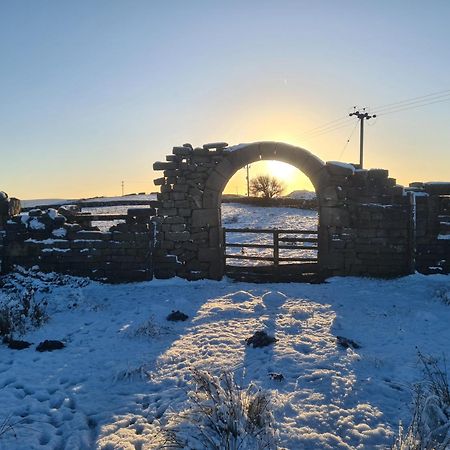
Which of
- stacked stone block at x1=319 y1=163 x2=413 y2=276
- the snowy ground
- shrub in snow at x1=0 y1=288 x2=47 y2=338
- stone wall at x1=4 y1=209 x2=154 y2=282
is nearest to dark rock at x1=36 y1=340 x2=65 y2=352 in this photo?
the snowy ground

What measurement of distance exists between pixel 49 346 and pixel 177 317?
209 cm

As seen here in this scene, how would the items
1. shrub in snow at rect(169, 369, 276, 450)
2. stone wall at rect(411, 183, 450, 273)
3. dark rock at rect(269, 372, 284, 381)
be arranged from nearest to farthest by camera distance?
shrub in snow at rect(169, 369, 276, 450)
dark rock at rect(269, 372, 284, 381)
stone wall at rect(411, 183, 450, 273)

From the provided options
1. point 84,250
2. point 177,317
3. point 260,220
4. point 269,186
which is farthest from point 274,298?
point 269,186

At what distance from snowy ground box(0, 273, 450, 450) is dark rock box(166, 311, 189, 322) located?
14 cm

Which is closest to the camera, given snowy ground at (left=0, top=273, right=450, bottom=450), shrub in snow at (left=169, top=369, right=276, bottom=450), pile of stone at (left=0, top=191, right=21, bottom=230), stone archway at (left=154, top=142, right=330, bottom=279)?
shrub in snow at (left=169, top=369, right=276, bottom=450)

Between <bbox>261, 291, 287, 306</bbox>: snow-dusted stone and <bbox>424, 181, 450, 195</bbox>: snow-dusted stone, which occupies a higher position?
<bbox>424, 181, 450, 195</bbox>: snow-dusted stone

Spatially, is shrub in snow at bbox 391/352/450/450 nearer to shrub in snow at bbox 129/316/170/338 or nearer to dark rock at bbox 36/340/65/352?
shrub in snow at bbox 129/316/170/338

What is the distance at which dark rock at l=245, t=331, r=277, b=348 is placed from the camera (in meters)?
5.54

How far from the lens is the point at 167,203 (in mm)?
9633

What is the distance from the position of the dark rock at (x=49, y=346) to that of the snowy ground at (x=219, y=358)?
4.2 inches

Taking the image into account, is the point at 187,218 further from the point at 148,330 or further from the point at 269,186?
the point at 269,186

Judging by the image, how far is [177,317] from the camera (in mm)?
6844

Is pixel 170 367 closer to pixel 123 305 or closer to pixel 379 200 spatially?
pixel 123 305

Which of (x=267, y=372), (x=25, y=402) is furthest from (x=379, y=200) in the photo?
(x=25, y=402)
